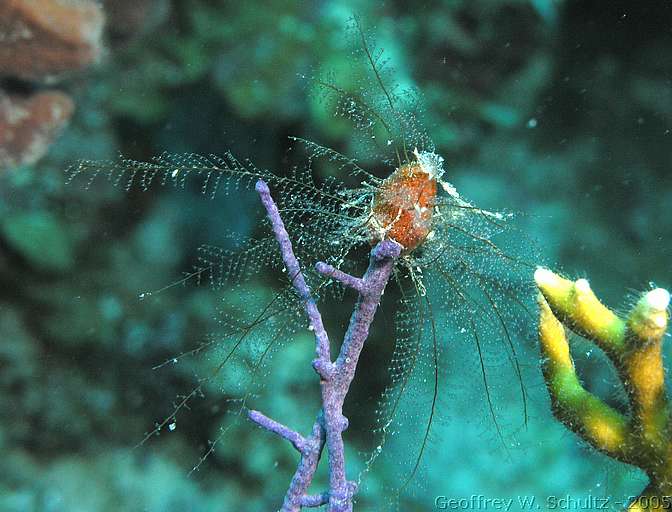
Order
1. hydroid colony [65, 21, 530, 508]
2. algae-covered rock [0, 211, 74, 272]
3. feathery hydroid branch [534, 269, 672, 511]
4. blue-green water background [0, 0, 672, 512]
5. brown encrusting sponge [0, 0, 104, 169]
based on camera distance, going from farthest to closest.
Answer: algae-covered rock [0, 211, 74, 272] → blue-green water background [0, 0, 672, 512] → brown encrusting sponge [0, 0, 104, 169] → hydroid colony [65, 21, 530, 508] → feathery hydroid branch [534, 269, 672, 511]

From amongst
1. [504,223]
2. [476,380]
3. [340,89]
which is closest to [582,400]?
[504,223]

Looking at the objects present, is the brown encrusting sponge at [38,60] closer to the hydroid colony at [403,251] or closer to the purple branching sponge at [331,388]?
the hydroid colony at [403,251]

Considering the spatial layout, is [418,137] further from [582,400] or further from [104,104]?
[104,104]

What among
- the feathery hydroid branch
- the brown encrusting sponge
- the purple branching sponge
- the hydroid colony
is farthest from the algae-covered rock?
the feathery hydroid branch

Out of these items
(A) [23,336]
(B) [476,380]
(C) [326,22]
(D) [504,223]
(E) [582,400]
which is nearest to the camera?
(E) [582,400]

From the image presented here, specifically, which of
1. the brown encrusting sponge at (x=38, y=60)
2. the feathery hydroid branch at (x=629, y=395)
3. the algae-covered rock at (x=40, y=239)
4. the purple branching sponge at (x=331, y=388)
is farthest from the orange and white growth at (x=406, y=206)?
the algae-covered rock at (x=40, y=239)

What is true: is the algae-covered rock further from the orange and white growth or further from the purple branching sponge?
the orange and white growth
